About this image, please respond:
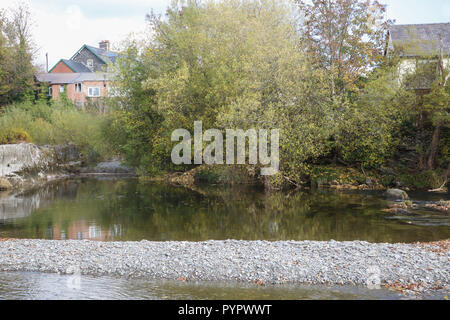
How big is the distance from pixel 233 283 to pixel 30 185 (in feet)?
85.0

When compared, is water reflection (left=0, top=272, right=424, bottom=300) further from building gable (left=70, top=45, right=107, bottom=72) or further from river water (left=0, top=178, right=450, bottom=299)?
building gable (left=70, top=45, right=107, bottom=72)

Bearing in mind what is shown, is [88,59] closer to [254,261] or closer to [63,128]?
[63,128]

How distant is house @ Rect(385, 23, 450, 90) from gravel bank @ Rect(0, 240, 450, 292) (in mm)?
17145

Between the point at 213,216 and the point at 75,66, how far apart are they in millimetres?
55993

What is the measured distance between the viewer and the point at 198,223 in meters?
18.0

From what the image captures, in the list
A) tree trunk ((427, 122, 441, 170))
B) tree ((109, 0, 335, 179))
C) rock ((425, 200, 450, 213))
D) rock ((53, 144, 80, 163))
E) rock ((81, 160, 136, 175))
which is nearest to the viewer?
rock ((425, 200, 450, 213))

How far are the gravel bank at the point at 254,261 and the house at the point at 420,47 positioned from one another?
17145mm

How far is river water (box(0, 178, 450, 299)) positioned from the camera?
973 centimetres

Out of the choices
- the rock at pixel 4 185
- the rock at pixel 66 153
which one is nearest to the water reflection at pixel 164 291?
the rock at pixel 4 185

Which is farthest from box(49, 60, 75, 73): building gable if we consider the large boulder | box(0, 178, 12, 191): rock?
box(0, 178, 12, 191): rock

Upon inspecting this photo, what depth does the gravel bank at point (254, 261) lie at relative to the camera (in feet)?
33.5

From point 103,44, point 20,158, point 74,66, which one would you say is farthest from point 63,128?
point 103,44
